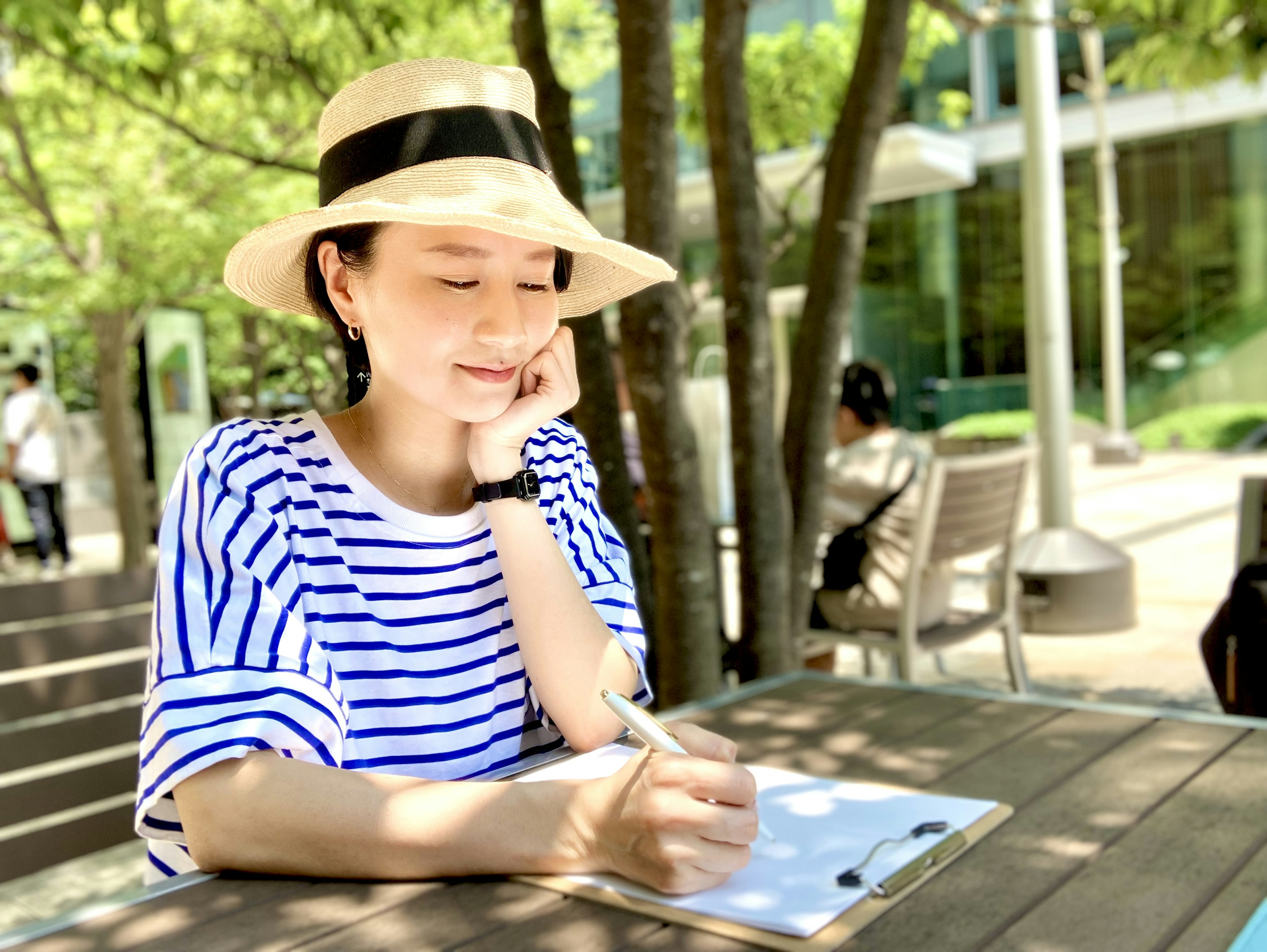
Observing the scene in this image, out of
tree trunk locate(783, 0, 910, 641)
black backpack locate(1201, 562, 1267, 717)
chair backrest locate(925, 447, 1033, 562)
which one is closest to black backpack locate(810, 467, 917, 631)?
chair backrest locate(925, 447, 1033, 562)

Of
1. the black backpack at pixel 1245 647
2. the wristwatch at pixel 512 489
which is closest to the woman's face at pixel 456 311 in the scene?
the wristwatch at pixel 512 489

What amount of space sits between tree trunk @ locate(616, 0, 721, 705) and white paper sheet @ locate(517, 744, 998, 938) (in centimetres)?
186

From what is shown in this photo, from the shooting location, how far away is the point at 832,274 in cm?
405

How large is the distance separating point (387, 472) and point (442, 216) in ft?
1.47

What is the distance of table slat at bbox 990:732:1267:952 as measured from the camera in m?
1.18

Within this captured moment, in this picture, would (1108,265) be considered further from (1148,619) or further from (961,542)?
(961,542)

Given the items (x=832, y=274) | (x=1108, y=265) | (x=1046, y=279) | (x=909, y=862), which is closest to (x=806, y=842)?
(x=909, y=862)

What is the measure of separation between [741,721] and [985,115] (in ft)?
70.2

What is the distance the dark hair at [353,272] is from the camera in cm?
167

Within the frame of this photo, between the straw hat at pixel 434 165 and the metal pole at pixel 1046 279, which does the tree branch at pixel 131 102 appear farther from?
the metal pole at pixel 1046 279

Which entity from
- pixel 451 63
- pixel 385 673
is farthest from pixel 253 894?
pixel 451 63

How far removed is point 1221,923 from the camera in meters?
1.20

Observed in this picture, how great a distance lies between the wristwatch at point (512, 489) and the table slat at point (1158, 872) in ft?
2.87

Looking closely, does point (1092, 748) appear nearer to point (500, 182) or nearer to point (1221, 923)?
point (1221, 923)
